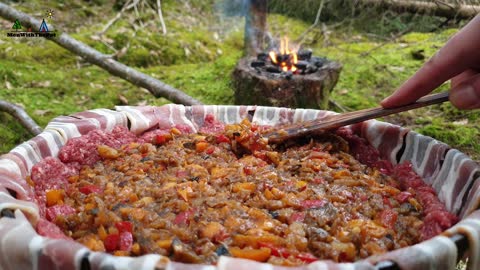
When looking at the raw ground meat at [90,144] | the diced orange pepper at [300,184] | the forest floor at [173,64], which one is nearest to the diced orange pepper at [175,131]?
the raw ground meat at [90,144]

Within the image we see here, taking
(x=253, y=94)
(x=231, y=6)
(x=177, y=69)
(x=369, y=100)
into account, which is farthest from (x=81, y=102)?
(x=231, y=6)

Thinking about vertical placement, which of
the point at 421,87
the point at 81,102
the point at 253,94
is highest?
the point at 421,87

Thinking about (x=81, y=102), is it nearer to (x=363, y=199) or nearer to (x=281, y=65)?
(x=281, y=65)

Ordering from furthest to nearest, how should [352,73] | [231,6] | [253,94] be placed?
[231,6] < [352,73] < [253,94]

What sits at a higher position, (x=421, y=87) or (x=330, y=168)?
(x=421, y=87)

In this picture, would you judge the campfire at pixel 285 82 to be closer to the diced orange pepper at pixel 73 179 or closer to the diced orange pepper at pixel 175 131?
the diced orange pepper at pixel 175 131

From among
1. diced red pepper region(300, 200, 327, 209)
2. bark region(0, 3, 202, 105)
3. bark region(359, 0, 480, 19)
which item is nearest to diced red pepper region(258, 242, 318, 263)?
diced red pepper region(300, 200, 327, 209)
